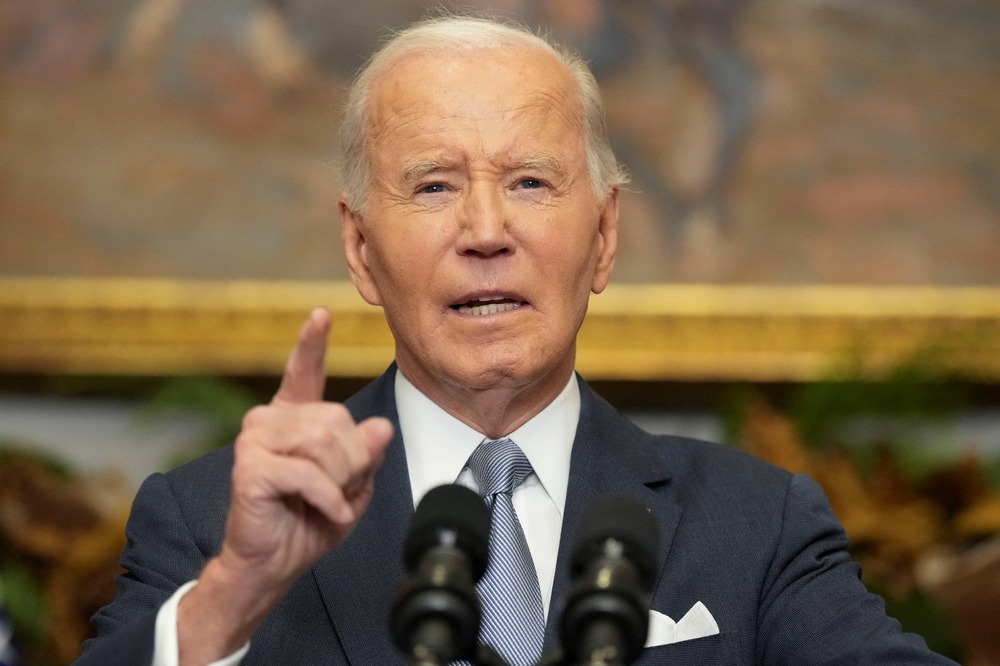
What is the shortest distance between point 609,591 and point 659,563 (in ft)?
3.48

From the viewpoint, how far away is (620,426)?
2750 mm

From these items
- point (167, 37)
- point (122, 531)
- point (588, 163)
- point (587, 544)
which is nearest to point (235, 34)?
point (167, 37)

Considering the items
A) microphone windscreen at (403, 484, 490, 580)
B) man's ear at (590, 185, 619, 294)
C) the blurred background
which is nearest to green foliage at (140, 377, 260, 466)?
the blurred background

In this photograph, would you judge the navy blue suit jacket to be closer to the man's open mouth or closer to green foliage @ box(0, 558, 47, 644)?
the man's open mouth

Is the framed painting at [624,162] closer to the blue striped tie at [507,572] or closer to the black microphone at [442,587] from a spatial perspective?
the blue striped tie at [507,572]

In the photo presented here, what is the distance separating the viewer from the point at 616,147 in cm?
475

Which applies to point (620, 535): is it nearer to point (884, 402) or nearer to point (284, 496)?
point (284, 496)

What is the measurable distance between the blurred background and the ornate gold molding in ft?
0.15

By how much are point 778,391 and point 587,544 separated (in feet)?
10.5

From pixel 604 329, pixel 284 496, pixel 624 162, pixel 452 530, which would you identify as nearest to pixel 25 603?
pixel 604 329

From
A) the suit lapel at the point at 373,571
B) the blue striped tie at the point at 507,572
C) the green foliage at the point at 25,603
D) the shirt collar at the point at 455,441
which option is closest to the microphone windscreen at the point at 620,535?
the blue striped tie at the point at 507,572

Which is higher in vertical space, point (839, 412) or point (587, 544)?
point (839, 412)

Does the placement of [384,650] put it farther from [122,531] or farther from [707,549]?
[122,531]

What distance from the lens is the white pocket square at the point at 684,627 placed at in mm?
2324
